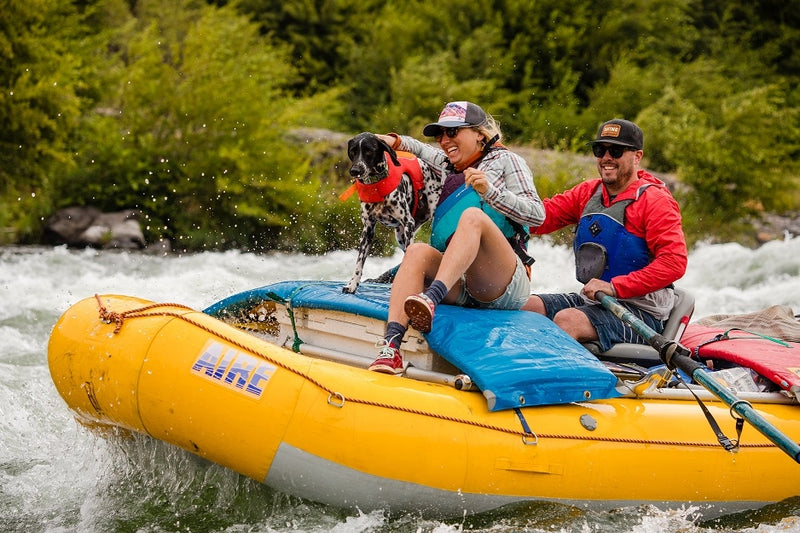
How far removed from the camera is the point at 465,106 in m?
3.97

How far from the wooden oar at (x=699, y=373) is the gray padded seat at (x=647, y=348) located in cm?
16

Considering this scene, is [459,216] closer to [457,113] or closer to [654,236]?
[457,113]

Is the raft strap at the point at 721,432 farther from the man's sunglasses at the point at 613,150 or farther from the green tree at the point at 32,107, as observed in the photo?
the green tree at the point at 32,107

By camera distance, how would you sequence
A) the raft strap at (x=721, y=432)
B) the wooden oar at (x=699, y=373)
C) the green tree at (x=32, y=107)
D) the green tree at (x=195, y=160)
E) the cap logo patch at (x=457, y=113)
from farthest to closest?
the green tree at (x=195, y=160) → the green tree at (x=32, y=107) → the cap logo patch at (x=457, y=113) → the raft strap at (x=721, y=432) → the wooden oar at (x=699, y=373)

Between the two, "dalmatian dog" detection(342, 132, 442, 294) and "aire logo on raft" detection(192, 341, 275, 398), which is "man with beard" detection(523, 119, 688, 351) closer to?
"dalmatian dog" detection(342, 132, 442, 294)

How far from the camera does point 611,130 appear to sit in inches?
169

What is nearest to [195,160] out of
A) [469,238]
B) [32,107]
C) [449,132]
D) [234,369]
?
[32,107]

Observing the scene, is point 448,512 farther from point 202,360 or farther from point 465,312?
point 202,360

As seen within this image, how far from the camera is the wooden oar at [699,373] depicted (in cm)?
350

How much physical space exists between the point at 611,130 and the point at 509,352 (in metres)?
1.23

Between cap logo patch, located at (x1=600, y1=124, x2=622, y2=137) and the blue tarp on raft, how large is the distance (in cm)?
88

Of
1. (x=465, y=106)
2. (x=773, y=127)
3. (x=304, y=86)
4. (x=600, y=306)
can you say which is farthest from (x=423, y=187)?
(x=304, y=86)

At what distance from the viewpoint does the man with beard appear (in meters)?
4.18

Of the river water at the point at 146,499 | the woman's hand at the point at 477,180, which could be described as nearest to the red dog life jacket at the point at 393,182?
the woman's hand at the point at 477,180
